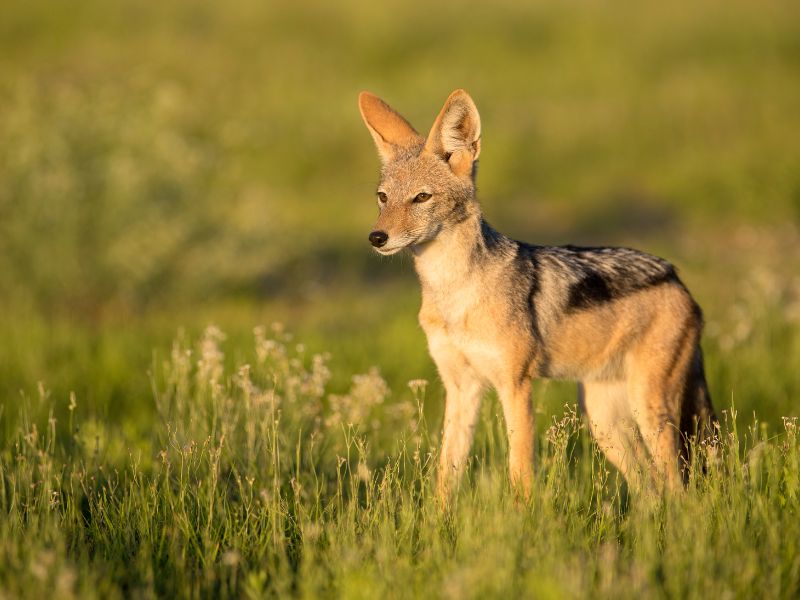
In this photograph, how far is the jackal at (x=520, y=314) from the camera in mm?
5445

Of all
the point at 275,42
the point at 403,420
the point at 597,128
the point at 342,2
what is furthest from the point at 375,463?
the point at 342,2

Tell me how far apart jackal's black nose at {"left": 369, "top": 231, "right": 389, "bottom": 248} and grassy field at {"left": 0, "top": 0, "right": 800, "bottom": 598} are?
2.92 feet

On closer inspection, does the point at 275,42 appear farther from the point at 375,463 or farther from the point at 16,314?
the point at 375,463

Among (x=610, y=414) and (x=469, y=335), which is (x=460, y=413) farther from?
(x=610, y=414)

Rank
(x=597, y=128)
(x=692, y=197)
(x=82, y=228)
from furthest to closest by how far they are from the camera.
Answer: (x=597, y=128) < (x=692, y=197) < (x=82, y=228)

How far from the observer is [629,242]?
15305mm

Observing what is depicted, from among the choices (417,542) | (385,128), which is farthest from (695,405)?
(385,128)

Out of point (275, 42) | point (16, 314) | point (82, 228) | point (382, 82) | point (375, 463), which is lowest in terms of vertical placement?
point (375, 463)

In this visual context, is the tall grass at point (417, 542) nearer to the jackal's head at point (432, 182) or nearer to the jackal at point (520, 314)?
the jackal at point (520, 314)

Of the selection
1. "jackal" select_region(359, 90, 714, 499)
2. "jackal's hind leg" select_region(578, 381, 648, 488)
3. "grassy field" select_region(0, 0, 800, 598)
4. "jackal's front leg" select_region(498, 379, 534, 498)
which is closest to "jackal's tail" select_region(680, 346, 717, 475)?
"jackal" select_region(359, 90, 714, 499)

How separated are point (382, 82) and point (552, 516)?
21.9 metres

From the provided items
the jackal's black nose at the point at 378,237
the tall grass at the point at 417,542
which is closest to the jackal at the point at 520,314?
A: the jackal's black nose at the point at 378,237

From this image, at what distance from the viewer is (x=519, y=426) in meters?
5.32

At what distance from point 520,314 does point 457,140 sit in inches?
41.6
